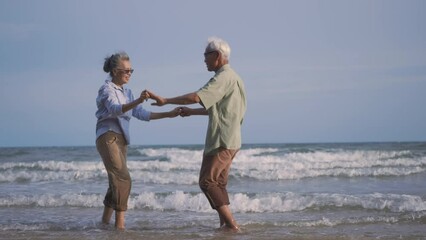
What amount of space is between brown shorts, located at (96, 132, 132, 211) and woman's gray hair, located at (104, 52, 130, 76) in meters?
0.62

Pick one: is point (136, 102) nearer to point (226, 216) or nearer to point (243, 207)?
point (226, 216)

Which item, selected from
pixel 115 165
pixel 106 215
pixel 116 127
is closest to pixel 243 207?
pixel 106 215

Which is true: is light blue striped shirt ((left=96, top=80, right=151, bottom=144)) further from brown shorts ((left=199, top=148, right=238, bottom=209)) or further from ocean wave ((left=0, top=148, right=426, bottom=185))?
ocean wave ((left=0, top=148, right=426, bottom=185))

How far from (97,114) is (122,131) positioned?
28 cm

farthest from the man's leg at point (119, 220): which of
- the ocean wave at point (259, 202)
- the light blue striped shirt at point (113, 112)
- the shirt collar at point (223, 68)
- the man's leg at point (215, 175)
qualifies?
the ocean wave at point (259, 202)

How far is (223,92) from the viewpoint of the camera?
445 centimetres

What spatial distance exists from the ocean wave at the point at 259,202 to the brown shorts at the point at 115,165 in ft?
7.12

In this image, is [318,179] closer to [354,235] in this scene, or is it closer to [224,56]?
[354,235]

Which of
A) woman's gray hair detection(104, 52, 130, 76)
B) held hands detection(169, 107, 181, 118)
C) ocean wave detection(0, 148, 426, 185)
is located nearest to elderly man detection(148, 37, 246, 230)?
held hands detection(169, 107, 181, 118)

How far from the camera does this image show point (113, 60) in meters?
4.89

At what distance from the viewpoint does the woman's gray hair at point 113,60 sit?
16.0 feet

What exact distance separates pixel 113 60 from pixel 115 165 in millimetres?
985

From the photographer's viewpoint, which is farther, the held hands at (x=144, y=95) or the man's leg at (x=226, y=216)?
the man's leg at (x=226, y=216)

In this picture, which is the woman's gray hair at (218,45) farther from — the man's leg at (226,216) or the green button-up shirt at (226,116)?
the man's leg at (226,216)
